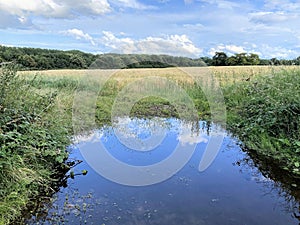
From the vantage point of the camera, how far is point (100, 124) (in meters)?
6.96

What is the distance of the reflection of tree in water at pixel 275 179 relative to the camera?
10.7 ft

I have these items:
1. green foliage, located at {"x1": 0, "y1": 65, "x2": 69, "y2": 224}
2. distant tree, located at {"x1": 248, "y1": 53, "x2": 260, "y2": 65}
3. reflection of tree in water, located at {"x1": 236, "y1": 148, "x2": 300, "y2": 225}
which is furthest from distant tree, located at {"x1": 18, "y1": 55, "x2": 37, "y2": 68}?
distant tree, located at {"x1": 248, "y1": 53, "x2": 260, "y2": 65}

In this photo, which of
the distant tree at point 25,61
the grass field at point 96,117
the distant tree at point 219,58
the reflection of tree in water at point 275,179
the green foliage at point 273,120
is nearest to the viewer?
the grass field at point 96,117

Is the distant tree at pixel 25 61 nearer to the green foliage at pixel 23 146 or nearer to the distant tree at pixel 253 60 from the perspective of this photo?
the green foliage at pixel 23 146

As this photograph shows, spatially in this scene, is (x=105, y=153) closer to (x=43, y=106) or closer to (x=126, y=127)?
(x=43, y=106)

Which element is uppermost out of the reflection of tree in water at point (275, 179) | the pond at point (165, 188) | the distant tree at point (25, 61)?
the distant tree at point (25, 61)

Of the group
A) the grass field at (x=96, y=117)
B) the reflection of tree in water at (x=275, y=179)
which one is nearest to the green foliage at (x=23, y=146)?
the grass field at (x=96, y=117)

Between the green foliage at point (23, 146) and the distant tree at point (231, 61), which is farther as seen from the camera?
the distant tree at point (231, 61)

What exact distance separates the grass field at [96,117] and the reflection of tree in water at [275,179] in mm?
130

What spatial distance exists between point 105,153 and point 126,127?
1805 mm

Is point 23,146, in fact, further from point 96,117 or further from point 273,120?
point 96,117

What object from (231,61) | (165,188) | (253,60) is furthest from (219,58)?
(165,188)

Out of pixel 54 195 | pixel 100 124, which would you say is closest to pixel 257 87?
pixel 100 124

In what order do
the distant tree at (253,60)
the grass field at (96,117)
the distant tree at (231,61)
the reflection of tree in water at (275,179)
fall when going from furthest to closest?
the distant tree at (253,60), the distant tree at (231,61), the reflection of tree in water at (275,179), the grass field at (96,117)
